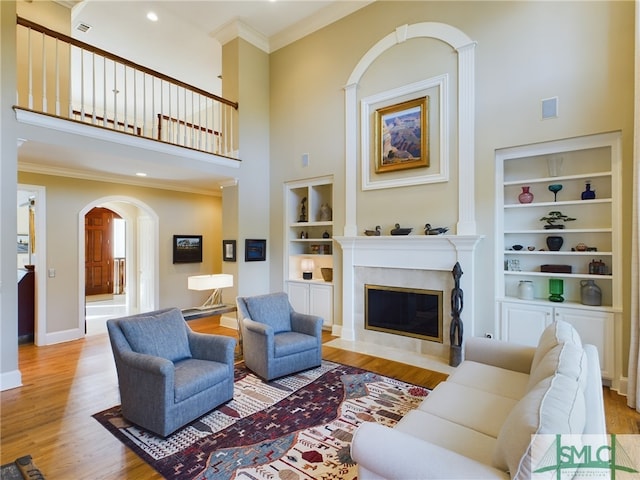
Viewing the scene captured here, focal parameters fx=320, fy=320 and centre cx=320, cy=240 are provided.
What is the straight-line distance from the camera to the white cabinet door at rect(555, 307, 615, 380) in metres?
3.31

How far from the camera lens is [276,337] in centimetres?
374

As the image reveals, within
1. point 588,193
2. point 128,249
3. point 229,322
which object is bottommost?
point 229,322

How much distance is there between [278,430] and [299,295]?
334 centimetres

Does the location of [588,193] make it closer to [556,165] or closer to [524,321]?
[556,165]

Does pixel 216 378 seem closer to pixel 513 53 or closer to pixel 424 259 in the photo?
pixel 424 259

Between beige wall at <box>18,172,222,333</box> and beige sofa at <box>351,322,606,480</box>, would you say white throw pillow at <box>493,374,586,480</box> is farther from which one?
beige wall at <box>18,172,222,333</box>

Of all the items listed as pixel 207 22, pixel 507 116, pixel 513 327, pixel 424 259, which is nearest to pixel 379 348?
pixel 424 259

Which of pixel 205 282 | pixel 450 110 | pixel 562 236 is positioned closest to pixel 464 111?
pixel 450 110

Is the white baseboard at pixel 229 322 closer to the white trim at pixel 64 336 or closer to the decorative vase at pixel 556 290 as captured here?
the white trim at pixel 64 336

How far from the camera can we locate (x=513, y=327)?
3.84m

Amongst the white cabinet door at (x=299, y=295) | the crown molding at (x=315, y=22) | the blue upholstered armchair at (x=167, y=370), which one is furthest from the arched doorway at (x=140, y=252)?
the crown molding at (x=315, y=22)

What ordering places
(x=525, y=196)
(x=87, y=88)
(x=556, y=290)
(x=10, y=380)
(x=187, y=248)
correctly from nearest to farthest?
(x=10, y=380), (x=556, y=290), (x=525, y=196), (x=187, y=248), (x=87, y=88)

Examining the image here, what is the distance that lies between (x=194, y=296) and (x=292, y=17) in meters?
5.77

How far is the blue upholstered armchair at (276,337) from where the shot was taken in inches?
136
